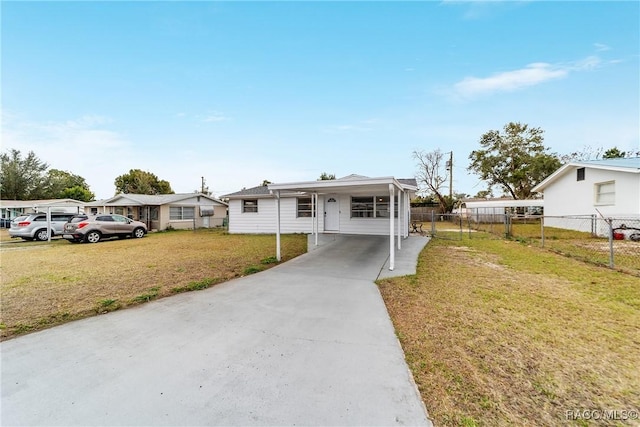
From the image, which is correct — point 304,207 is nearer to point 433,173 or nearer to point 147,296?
point 147,296

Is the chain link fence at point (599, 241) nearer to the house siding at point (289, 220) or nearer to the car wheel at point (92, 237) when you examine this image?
the house siding at point (289, 220)

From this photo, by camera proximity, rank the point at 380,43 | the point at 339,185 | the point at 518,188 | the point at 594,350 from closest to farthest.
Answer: the point at 594,350 → the point at 339,185 → the point at 380,43 → the point at 518,188

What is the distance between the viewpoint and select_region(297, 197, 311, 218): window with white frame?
15.6m

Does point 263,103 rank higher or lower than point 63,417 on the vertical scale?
higher

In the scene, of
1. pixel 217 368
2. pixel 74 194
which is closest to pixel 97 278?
pixel 217 368

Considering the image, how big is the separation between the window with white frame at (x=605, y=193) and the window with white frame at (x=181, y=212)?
26549 millimetres

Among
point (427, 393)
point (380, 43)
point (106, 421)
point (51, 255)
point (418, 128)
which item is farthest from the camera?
point (418, 128)

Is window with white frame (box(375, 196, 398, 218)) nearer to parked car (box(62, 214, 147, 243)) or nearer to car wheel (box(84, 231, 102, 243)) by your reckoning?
parked car (box(62, 214, 147, 243))

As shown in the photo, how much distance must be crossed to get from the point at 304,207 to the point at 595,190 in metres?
15.6

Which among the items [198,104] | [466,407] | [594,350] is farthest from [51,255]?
[594,350]

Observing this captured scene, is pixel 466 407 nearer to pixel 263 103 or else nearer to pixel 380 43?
pixel 380 43

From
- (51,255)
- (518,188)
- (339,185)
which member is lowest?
(51,255)

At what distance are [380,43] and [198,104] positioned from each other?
880cm

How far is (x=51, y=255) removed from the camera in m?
9.77
